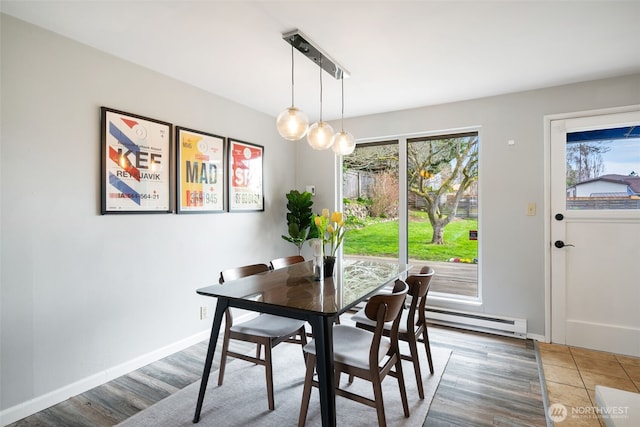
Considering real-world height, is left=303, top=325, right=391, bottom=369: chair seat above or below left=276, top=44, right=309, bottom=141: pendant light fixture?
below

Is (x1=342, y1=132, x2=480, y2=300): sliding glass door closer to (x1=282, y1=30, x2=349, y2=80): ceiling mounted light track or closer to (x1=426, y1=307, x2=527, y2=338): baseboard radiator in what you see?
(x1=426, y1=307, x2=527, y2=338): baseboard radiator

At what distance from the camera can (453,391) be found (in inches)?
Result: 90.1

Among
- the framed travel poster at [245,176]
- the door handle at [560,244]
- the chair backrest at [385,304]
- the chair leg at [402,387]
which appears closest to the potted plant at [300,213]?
the framed travel poster at [245,176]

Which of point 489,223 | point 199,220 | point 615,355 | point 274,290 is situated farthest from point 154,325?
point 615,355

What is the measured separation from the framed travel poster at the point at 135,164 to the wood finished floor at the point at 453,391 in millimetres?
1302

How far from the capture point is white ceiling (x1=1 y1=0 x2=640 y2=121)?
6.28 ft

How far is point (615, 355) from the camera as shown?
2.84 m

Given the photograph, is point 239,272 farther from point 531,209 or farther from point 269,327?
point 531,209

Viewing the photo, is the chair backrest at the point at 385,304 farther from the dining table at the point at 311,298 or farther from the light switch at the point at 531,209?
the light switch at the point at 531,209

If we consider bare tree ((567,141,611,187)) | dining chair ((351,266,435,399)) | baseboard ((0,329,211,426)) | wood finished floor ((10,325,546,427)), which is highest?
bare tree ((567,141,611,187))

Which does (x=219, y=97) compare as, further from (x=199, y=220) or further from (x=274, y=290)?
(x=274, y=290)

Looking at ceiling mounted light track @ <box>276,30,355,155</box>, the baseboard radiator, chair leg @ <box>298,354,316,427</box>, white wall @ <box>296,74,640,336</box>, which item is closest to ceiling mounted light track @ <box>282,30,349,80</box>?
ceiling mounted light track @ <box>276,30,355,155</box>

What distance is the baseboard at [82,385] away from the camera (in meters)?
1.98

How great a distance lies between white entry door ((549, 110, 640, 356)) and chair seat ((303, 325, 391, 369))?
7.28ft
